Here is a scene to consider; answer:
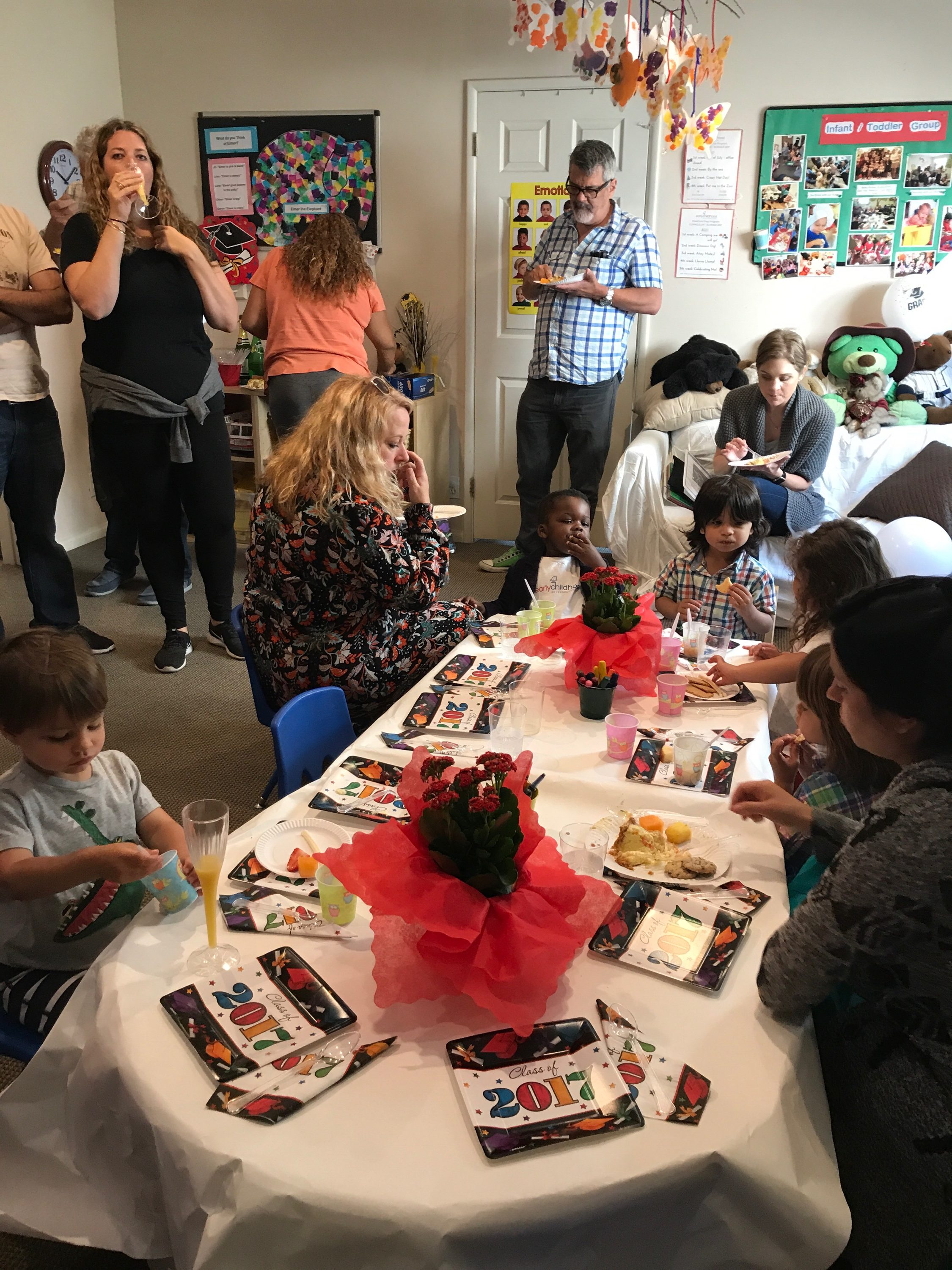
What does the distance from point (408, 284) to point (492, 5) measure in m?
1.29

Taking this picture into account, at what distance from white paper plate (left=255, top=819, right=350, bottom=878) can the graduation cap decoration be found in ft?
14.1

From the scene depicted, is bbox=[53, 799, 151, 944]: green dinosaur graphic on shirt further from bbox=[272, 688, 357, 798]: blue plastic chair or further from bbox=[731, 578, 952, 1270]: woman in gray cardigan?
bbox=[731, 578, 952, 1270]: woman in gray cardigan

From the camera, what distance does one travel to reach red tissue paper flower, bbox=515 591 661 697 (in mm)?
1775

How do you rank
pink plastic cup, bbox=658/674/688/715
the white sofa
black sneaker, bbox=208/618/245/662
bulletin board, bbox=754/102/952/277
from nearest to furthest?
pink plastic cup, bbox=658/674/688/715
black sneaker, bbox=208/618/245/662
the white sofa
bulletin board, bbox=754/102/952/277

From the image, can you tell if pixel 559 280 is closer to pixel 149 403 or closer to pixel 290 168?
pixel 290 168

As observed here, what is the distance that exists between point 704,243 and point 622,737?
11.9 feet

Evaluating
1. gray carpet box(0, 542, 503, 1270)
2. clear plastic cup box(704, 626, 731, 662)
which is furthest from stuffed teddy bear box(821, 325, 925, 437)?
clear plastic cup box(704, 626, 731, 662)

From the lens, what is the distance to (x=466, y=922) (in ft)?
3.27

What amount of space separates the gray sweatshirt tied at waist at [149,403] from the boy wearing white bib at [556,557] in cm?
121

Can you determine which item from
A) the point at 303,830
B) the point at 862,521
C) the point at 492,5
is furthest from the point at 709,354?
the point at 303,830

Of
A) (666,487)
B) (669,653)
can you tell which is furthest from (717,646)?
(666,487)

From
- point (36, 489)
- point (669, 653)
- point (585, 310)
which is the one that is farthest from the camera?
point (585, 310)

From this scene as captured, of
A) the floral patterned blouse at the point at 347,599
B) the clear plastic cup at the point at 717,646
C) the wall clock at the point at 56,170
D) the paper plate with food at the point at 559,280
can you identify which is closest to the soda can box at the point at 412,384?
the paper plate with food at the point at 559,280

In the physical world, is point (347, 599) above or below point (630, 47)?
below
